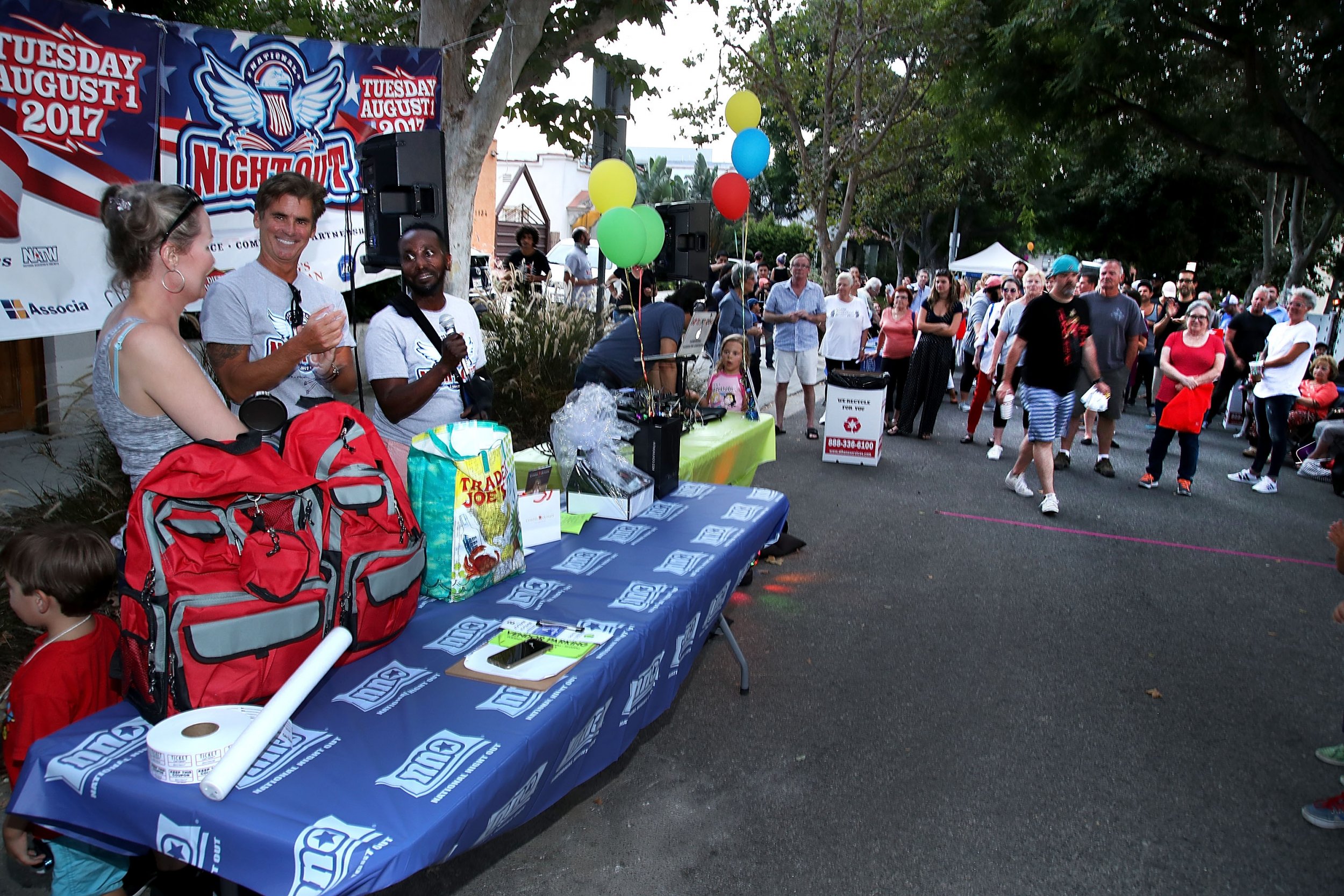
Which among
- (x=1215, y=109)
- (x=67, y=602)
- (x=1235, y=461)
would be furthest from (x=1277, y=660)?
(x=1215, y=109)

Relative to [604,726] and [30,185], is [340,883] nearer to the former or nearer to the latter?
[604,726]

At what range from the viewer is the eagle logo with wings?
15.4ft

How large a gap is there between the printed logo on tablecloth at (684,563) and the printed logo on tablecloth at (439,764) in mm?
Answer: 1064

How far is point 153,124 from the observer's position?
4.46 m

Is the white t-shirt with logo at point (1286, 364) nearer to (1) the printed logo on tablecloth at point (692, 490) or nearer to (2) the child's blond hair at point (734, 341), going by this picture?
(2) the child's blond hair at point (734, 341)

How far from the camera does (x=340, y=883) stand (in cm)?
127

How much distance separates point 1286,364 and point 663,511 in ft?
24.4

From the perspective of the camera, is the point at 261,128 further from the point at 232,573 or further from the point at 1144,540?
the point at 1144,540

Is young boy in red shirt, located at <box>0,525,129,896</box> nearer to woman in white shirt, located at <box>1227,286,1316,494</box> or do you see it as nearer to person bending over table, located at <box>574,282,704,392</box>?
person bending over table, located at <box>574,282,704,392</box>

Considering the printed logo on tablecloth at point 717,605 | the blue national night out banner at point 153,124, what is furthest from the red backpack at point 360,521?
the blue national night out banner at point 153,124

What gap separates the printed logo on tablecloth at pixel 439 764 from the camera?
4.83ft

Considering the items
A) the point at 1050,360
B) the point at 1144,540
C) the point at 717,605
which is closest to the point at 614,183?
the point at 717,605

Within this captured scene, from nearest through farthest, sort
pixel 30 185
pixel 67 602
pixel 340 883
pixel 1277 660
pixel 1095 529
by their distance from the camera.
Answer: pixel 340 883
pixel 67 602
pixel 30 185
pixel 1277 660
pixel 1095 529

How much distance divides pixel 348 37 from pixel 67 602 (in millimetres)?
7137
